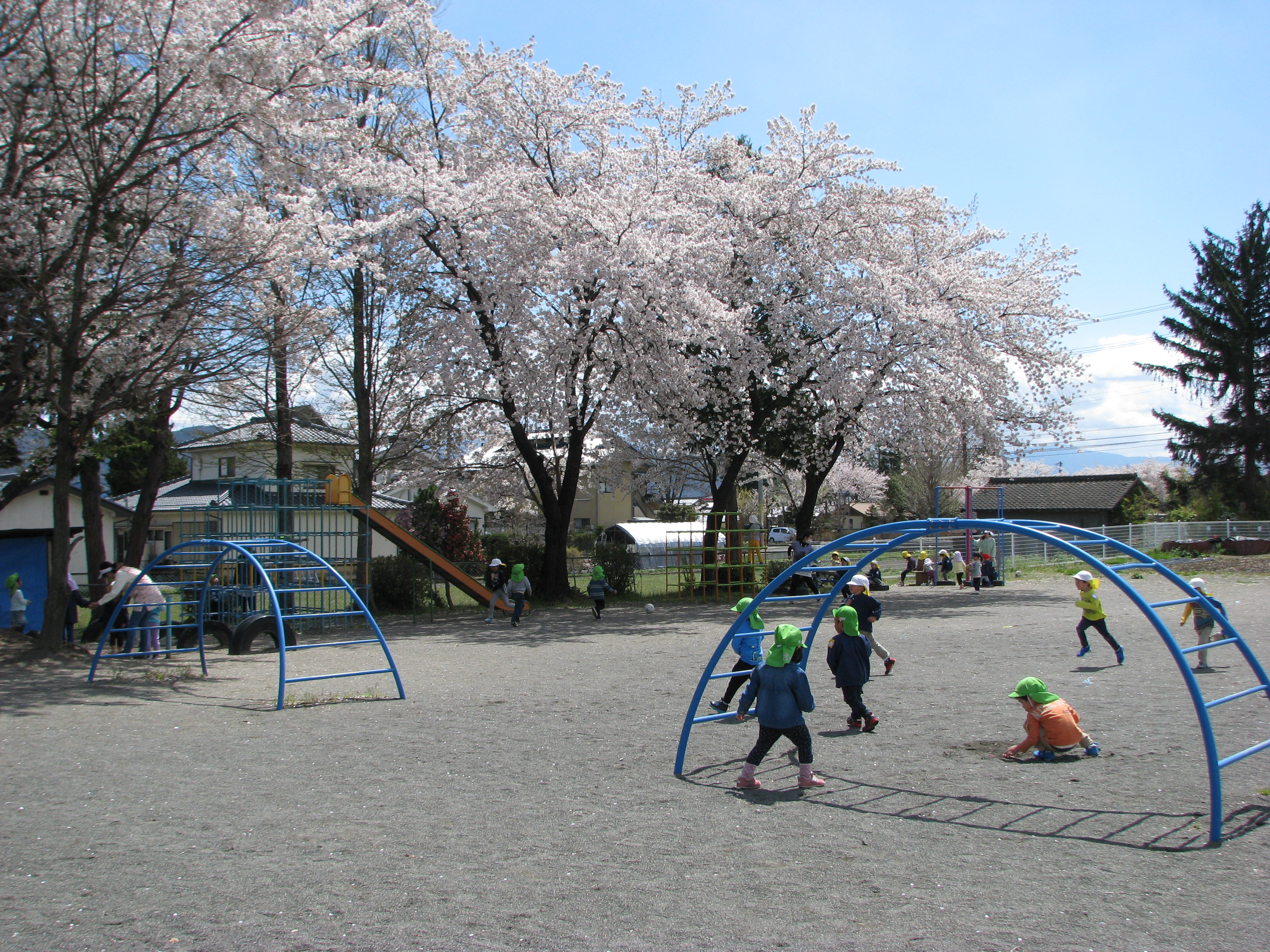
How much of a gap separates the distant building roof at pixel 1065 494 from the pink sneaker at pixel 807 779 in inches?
1905

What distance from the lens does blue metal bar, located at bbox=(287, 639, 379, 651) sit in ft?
31.5

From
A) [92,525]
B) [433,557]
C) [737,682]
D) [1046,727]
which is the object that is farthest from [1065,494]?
[1046,727]

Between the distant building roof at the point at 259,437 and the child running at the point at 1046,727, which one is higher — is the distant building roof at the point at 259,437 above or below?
above

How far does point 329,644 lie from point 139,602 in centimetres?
482

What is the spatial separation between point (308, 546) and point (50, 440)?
21.2ft

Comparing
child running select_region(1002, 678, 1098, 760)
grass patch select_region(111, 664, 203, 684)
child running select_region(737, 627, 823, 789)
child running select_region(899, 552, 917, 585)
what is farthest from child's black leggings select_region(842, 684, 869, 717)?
child running select_region(899, 552, 917, 585)

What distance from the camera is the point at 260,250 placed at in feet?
46.3

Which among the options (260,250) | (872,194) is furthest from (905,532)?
(872,194)

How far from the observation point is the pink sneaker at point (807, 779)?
264 inches

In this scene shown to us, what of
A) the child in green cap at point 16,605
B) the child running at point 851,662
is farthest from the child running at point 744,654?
the child in green cap at point 16,605

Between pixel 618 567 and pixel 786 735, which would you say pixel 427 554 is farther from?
pixel 786 735

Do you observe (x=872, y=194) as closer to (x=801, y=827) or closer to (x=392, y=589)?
A: (x=392, y=589)

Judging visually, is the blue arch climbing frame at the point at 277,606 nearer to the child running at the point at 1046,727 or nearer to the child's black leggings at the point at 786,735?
the child's black leggings at the point at 786,735

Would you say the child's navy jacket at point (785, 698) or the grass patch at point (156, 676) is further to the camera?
the grass patch at point (156, 676)
